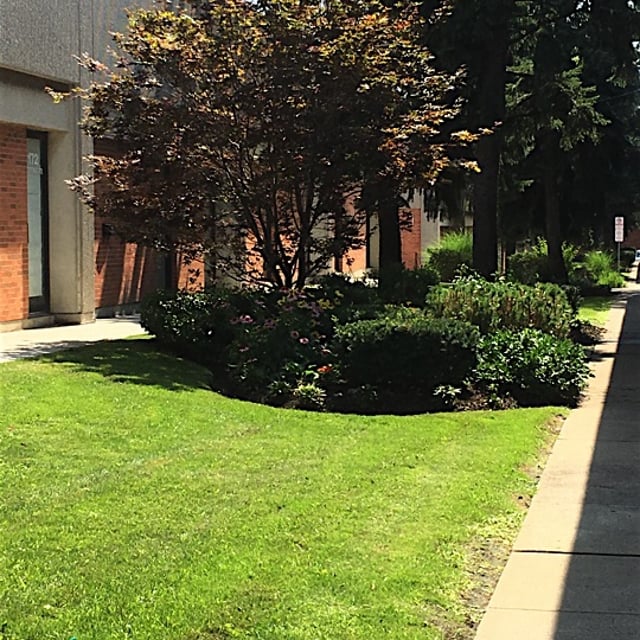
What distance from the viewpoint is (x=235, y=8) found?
12.6m

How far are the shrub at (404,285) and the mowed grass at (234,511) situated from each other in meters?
6.21

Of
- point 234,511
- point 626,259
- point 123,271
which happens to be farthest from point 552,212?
point 626,259

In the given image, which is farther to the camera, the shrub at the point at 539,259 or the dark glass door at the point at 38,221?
the shrub at the point at 539,259

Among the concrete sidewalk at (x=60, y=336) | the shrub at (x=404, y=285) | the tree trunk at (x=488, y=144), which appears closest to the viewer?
the concrete sidewalk at (x=60, y=336)

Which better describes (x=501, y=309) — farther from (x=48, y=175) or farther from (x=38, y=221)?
(x=48, y=175)

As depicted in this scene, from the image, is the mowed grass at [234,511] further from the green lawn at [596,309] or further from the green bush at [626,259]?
the green bush at [626,259]

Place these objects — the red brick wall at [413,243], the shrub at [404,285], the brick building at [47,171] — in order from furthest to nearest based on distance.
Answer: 1. the red brick wall at [413,243]
2. the shrub at [404,285]
3. the brick building at [47,171]

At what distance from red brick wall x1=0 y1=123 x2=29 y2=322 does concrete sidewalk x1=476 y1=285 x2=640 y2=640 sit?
8400mm

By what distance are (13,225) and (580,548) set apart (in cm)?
1117

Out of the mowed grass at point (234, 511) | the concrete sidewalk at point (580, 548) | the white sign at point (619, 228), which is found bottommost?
the concrete sidewalk at point (580, 548)

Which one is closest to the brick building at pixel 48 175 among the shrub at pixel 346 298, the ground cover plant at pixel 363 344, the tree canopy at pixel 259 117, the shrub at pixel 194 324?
the tree canopy at pixel 259 117

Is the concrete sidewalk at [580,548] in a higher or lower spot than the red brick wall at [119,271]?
lower

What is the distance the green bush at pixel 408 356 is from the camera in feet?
34.9

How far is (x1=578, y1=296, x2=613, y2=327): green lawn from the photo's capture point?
22.7 m
